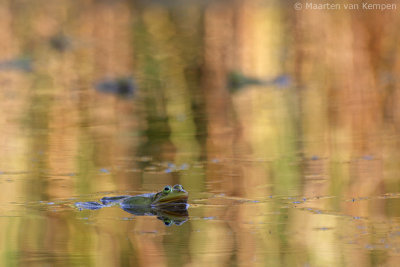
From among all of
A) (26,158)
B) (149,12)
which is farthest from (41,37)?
(26,158)

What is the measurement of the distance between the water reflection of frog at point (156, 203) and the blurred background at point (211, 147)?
0.33ft

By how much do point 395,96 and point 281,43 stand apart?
8424mm

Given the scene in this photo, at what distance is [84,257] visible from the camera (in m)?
4.64

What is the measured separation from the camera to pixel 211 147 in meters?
8.24

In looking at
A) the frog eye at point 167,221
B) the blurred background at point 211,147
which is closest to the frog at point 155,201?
the blurred background at point 211,147

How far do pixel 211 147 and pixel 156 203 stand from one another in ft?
8.21

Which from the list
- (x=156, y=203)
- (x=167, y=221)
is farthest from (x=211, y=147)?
(x=167, y=221)

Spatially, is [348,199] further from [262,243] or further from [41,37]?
[41,37]

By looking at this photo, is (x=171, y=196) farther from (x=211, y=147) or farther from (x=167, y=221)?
(x=211, y=147)

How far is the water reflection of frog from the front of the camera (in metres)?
5.70

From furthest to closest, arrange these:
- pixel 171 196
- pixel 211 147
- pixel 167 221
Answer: pixel 211 147 → pixel 171 196 → pixel 167 221

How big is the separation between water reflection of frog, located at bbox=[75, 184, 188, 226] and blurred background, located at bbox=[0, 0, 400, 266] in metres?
0.10

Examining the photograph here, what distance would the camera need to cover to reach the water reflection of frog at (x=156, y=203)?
570cm

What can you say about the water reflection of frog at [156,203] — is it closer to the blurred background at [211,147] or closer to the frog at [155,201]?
the frog at [155,201]
